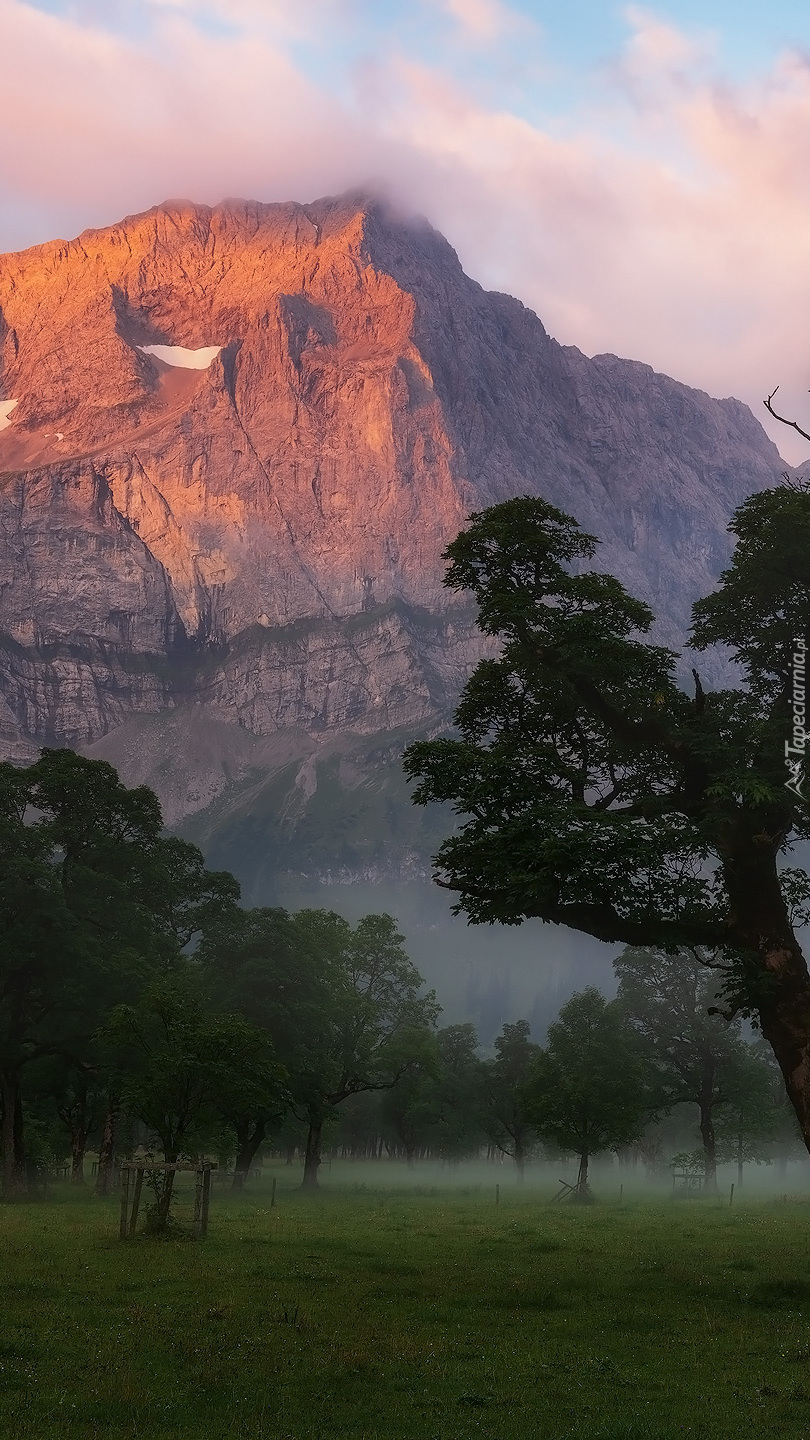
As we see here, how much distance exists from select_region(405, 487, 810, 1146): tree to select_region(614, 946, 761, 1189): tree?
50545mm

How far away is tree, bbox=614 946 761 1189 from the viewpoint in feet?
271

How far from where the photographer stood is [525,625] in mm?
31844

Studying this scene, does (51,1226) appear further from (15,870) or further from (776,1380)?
(776,1380)

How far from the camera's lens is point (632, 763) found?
3369 centimetres

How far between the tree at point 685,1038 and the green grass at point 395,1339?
4771cm

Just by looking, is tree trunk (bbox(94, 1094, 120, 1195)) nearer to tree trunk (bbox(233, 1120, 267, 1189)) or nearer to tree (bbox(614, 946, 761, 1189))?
tree trunk (bbox(233, 1120, 267, 1189))

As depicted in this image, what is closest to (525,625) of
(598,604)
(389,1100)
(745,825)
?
(598,604)

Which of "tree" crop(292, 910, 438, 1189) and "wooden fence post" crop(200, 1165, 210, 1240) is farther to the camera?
"tree" crop(292, 910, 438, 1189)

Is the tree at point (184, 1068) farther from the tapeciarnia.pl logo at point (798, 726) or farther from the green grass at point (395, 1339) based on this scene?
the tapeciarnia.pl logo at point (798, 726)

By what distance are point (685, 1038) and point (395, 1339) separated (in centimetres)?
7035

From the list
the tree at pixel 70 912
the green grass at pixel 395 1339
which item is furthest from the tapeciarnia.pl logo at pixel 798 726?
the tree at pixel 70 912

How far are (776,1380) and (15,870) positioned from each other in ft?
152

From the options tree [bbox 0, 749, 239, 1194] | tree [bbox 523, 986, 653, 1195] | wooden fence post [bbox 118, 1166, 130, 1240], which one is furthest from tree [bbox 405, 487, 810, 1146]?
tree [bbox 523, 986, 653, 1195]

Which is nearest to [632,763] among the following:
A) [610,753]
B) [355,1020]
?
[610,753]
